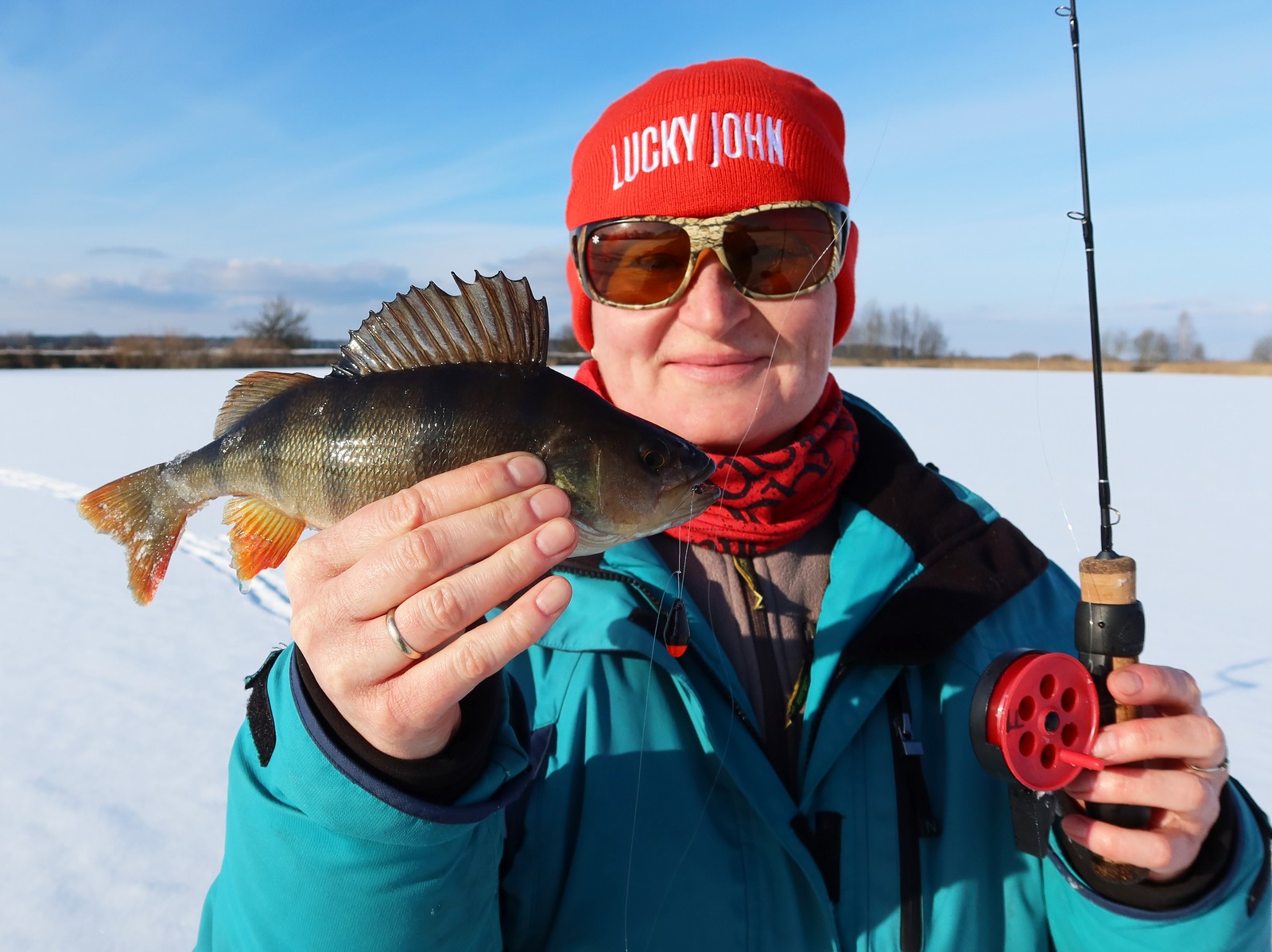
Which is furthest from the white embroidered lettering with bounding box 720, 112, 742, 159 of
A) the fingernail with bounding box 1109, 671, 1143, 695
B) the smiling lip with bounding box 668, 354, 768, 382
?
the fingernail with bounding box 1109, 671, 1143, 695

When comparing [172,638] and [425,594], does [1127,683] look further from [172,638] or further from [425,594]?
[172,638]

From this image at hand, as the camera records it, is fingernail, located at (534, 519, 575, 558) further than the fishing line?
No

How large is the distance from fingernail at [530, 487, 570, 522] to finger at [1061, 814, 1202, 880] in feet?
3.60

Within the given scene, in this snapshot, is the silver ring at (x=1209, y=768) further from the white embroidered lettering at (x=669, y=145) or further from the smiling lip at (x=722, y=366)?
the white embroidered lettering at (x=669, y=145)

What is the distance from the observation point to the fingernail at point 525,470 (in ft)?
4.07

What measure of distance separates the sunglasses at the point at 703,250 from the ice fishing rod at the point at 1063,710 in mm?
886

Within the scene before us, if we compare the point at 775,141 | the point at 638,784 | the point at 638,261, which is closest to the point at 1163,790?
the point at 638,784

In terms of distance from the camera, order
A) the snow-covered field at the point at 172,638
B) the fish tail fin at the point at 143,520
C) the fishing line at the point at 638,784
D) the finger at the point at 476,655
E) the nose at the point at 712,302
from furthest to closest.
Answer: the snow-covered field at the point at 172,638, the nose at the point at 712,302, the fish tail fin at the point at 143,520, the fishing line at the point at 638,784, the finger at the point at 476,655

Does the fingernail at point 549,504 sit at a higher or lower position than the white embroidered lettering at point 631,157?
lower

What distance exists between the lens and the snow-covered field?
8.98 feet

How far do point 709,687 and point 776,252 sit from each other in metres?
1.01

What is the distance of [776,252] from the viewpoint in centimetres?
191

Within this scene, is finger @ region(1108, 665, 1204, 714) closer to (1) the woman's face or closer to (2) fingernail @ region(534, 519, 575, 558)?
(1) the woman's face

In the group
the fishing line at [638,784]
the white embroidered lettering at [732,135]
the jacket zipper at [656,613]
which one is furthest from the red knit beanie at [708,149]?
the fishing line at [638,784]
